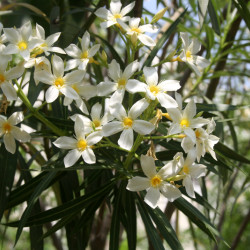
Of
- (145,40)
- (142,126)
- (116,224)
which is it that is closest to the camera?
(142,126)

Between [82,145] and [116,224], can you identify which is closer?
[82,145]

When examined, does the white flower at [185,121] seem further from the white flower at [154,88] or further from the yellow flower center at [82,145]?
the yellow flower center at [82,145]

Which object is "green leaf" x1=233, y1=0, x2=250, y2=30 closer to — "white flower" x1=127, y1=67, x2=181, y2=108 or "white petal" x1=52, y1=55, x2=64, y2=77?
"white flower" x1=127, y1=67, x2=181, y2=108

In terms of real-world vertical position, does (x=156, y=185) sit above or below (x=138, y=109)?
below

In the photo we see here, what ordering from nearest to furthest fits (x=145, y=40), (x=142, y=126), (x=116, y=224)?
(x=142, y=126) < (x=145, y=40) < (x=116, y=224)

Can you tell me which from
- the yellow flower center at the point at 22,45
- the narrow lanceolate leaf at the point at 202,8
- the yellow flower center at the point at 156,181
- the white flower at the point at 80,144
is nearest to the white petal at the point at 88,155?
the white flower at the point at 80,144

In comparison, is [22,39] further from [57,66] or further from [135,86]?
[135,86]

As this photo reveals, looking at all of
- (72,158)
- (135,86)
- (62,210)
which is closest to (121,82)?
(135,86)

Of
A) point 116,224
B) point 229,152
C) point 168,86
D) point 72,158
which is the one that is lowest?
point 116,224
